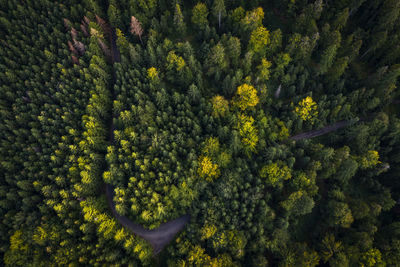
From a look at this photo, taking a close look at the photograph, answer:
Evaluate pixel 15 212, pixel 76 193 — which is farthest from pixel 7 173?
pixel 76 193

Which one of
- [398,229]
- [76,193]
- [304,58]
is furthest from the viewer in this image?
[304,58]

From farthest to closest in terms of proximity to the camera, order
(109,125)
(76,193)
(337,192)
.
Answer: (109,125) → (337,192) → (76,193)

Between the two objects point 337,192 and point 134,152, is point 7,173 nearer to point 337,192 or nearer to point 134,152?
point 134,152

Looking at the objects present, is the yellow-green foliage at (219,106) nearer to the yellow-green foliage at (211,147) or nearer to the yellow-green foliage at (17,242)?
the yellow-green foliage at (211,147)

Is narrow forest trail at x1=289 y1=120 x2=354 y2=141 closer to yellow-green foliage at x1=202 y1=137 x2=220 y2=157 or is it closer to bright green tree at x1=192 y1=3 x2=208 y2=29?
yellow-green foliage at x1=202 y1=137 x2=220 y2=157

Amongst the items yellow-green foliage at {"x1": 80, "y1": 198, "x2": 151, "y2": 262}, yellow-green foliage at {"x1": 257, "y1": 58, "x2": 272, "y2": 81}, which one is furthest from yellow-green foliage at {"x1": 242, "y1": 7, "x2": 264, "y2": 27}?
yellow-green foliage at {"x1": 80, "y1": 198, "x2": 151, "y2": 262}

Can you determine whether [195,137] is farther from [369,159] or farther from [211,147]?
[369,159]
